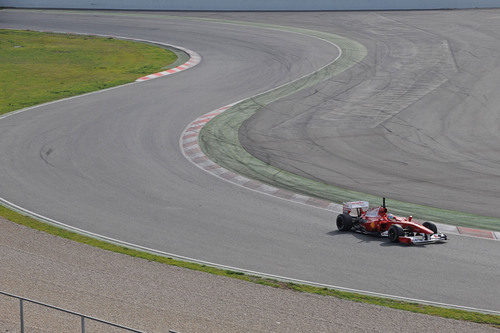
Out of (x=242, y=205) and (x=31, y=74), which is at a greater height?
(x=242, y=205)

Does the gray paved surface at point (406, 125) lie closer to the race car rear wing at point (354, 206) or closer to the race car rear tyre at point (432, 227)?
the race car rear tyre at point (432, 227)

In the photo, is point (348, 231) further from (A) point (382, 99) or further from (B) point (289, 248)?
(A) point (382, 99)

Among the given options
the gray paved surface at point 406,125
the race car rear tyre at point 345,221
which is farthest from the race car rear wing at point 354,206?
the gray paved surface at point 406,125

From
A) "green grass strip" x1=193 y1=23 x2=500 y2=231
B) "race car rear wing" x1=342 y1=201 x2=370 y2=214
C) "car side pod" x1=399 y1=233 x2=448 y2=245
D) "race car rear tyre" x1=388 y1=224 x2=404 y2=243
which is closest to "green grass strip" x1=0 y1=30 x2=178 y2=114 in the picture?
"green grass strip" x1=193 y1=23 x2=500 y2=231

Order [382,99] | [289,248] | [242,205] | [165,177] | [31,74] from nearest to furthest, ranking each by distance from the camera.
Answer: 1. [289,248]
2. [242,205]
3. [165,177]
4. [382,99]
5. [31,74]

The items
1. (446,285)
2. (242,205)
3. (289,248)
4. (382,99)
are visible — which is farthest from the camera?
(382,99)

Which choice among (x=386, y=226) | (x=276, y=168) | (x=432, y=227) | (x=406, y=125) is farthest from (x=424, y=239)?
(x=406, y=125)

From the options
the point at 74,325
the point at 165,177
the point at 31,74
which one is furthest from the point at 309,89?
the point at 74,325

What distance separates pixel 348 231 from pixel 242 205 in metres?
3.92

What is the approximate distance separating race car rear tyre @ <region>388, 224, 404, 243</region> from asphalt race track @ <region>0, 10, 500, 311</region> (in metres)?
0.32

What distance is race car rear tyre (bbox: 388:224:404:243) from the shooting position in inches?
792

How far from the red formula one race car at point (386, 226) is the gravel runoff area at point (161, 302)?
→ 14.3 feet

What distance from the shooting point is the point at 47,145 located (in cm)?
3048

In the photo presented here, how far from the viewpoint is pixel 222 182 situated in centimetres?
2594
